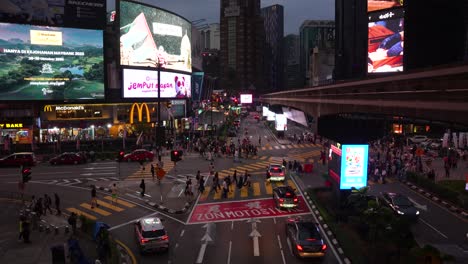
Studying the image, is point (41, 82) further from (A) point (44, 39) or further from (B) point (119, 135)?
(B) point (119, 135)

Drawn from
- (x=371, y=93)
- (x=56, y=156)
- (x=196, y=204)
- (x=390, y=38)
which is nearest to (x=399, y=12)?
(x=390, y=38)

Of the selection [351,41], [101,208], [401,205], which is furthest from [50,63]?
[351,41]

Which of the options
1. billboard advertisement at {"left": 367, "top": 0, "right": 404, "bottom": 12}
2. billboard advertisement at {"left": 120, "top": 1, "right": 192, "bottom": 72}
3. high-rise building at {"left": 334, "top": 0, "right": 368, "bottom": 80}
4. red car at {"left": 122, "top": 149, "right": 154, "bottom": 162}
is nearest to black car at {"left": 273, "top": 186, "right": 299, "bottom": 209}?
red car at {"left": 122, "top": 149, "right": 154, "bottom": 162}

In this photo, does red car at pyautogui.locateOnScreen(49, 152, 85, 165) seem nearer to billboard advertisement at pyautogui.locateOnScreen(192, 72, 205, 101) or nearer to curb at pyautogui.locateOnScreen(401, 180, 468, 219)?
curb at pyautogui.locateOnScreen(401, 180, 468, 219)

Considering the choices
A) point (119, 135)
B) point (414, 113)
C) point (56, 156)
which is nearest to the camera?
point (414, 113)

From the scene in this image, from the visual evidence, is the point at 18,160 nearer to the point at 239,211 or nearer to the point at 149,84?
the point at 149,84

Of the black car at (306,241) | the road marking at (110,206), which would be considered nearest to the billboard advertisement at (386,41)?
the road marking at (110,206)
